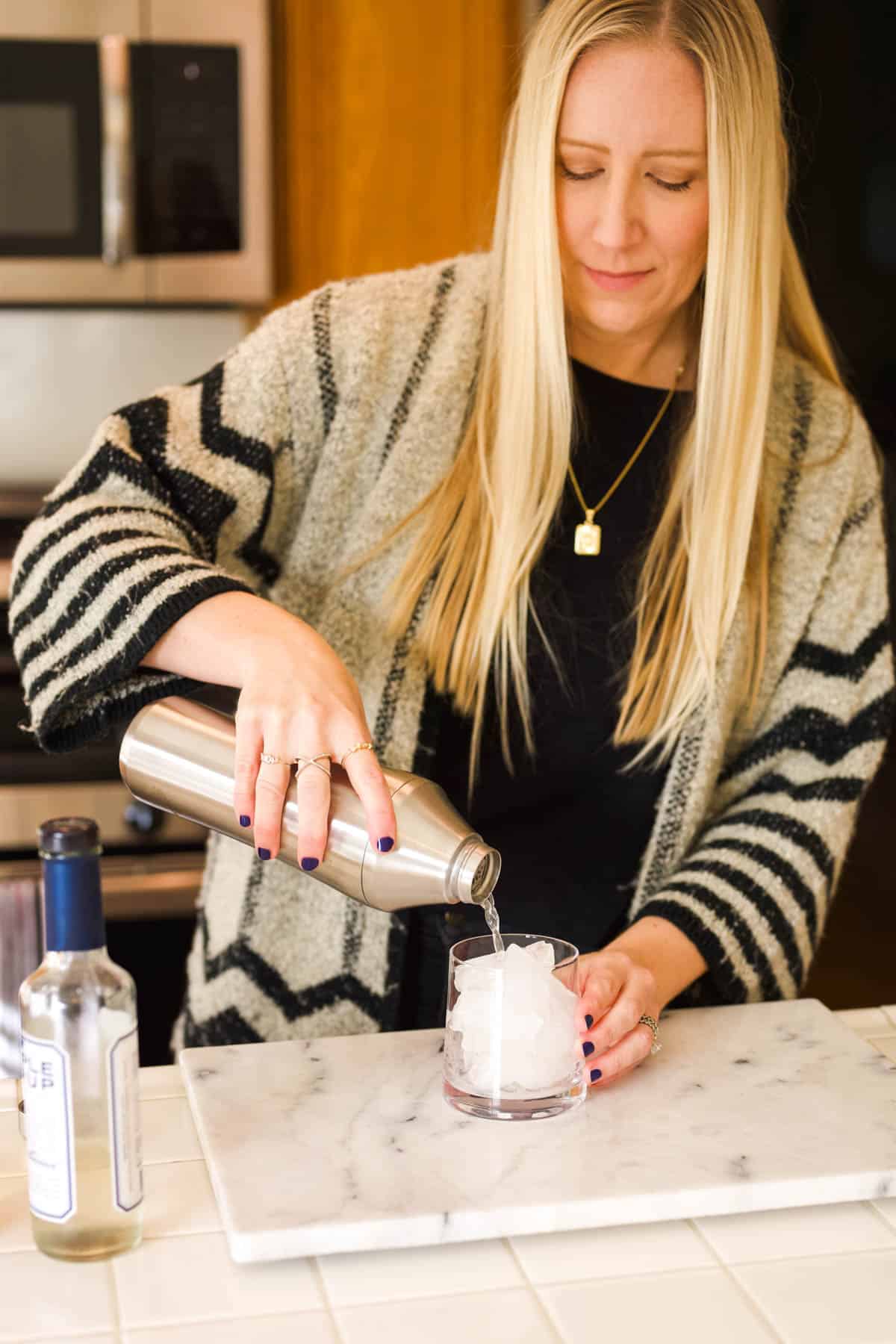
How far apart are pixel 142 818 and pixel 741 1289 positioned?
1721 mm

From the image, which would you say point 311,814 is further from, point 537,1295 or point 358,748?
point 537,1295

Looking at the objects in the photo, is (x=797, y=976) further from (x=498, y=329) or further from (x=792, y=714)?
(x=498, y=329)

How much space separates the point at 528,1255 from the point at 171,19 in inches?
85.7

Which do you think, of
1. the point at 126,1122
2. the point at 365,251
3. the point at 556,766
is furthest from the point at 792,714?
the point at 365,251

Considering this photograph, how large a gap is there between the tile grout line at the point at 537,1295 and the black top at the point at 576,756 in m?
0.53

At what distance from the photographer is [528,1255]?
2.78 feet

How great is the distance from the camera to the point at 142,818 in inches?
94.8

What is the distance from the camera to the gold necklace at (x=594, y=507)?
56.7 inches

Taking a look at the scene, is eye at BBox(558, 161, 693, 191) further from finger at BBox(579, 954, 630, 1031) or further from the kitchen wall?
the kitchen wall

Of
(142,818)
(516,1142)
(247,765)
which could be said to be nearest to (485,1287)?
(516,1142)

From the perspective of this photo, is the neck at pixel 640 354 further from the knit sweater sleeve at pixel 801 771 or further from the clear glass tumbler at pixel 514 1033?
the clear glass tumbler at pixel 514 1033

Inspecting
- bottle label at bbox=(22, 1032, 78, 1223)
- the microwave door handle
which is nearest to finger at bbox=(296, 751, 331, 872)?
bottle label at bbox=(22, 1032, 78, 1223)

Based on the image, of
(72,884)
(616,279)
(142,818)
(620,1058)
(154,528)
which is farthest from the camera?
(142,818)

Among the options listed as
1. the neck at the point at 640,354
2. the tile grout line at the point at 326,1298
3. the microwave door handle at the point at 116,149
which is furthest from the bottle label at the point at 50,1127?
the microwave door handle at the point at 116,149
